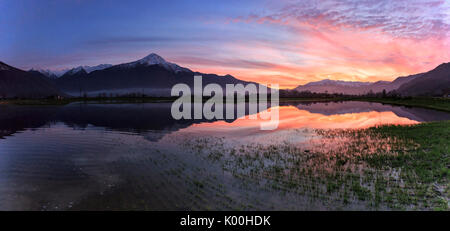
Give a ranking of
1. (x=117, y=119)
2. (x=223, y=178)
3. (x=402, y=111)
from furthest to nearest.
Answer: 1. (x=402, y=111)
2. (x=117, y=119)
3. (x=223, y=178)

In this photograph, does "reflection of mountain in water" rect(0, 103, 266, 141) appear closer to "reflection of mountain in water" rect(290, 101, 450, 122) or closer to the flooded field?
the flooded field

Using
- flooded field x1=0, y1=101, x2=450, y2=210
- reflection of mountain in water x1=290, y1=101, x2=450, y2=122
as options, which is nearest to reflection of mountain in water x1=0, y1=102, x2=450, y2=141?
reflection of mountain in water x1=290, y1=101, x2=450, y2=122

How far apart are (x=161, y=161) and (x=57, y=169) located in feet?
25.2

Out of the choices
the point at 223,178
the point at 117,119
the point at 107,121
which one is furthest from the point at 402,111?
the point at 107,121

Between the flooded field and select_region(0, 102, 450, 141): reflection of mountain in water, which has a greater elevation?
select_region(0, 102, 450, 141): reflection of mountain in water

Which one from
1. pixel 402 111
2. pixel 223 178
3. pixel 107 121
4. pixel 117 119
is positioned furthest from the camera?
pixel 402 111

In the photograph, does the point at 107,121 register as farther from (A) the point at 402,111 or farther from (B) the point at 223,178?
(A) the point at 402,111

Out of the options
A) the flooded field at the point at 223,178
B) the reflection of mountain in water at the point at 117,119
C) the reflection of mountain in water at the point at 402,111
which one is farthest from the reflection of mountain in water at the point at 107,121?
the reflection of mountain in water at the point at 402,111

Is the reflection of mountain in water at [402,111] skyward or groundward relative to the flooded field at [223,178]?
skyward

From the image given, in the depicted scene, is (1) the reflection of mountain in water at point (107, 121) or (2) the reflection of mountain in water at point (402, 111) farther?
(2) the reflection of mountain in water at point (402, 111)

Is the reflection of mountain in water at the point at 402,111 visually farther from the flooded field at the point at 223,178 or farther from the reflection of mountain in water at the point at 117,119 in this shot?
the flooded field at the point at 223,178

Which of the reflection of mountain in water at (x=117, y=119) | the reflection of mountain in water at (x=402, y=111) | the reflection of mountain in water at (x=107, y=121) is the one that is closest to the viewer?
the reflection of mountain in water at (x=107, y=121)

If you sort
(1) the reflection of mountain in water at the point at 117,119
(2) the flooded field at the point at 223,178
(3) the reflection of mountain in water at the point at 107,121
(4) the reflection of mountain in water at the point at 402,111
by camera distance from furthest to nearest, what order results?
(4) the reflection of mountain in water at the point at 402,111
(1) the reflection of mountain in water at the point at 117,119
(3) the reflection of mountain in water at the point at 107,121
(2) the flooded field at the point at 223,178

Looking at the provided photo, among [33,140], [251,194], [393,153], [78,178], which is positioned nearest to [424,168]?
[393,153]
